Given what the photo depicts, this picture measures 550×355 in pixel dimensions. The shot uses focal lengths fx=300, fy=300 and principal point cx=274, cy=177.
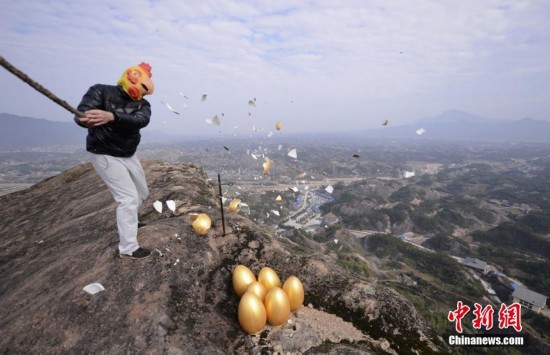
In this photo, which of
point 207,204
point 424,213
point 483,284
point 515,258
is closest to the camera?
point 207,204

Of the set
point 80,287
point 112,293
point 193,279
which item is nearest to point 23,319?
point 80,287

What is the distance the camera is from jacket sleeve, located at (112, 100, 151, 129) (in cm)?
609

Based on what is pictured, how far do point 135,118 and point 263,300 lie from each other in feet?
15.3

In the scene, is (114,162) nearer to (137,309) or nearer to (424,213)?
(137,309)

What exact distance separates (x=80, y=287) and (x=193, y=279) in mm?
2256

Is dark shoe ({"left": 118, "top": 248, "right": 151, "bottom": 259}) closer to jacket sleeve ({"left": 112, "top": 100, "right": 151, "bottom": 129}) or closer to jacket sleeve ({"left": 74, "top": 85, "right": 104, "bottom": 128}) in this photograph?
jacket sleeve ({"left": 112, "top": 100, "right": 151, "bottom": 129})

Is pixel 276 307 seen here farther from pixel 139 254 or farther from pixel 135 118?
pixel 135 118

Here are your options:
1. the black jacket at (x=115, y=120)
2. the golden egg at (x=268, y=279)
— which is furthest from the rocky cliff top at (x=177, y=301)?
the black jacket at (x=115, y=120)

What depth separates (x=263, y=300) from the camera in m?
6.32

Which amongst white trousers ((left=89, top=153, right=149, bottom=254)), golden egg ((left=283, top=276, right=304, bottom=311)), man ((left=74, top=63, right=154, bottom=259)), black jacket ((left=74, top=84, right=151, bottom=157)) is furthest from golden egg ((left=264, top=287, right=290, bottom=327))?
black jacket ((left=74, top=84, right=151, bottom=157))

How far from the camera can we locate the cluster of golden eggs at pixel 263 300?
583 centimetres

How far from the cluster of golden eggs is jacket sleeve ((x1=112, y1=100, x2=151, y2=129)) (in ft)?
12.8

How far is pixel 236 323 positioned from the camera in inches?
244

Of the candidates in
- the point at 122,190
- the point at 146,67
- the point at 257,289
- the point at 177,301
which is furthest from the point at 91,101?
the point at 257,289
